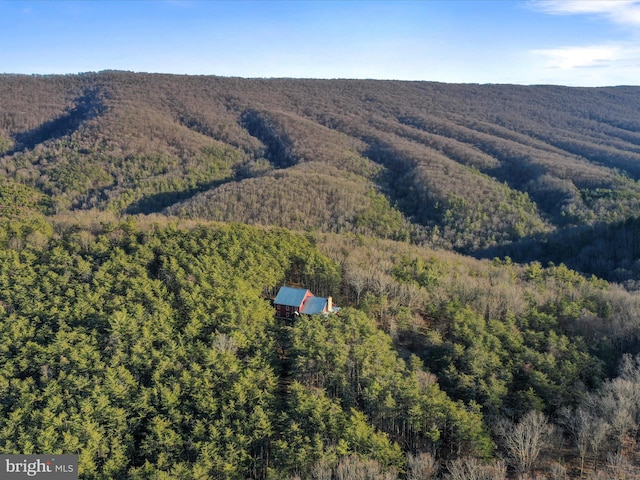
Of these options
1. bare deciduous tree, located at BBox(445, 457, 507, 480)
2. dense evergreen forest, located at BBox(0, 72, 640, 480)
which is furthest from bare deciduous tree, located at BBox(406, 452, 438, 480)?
bare deciduous tree, located at BBox(445, 457, 507, 480)

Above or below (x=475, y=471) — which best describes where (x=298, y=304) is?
above

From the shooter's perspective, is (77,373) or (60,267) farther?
(60,267)

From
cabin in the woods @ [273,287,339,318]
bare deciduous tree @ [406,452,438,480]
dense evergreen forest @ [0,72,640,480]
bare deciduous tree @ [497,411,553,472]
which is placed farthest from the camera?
cabin in the woods @ [273,287,339,318]

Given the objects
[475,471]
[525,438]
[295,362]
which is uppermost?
[295,362]

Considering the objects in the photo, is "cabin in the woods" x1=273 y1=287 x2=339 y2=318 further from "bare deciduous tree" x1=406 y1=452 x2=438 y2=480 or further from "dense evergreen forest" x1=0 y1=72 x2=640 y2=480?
"bare deciduous tree" x1=406 y1=452 x2=438 y2=480

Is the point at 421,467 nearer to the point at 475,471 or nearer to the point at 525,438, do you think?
the point at 475,471

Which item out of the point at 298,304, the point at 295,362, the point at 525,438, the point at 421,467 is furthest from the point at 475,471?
→ the point at 298,304

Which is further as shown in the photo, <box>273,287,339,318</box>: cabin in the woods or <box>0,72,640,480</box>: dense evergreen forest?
<box>273,287,339,318</box>: cabin in the woods

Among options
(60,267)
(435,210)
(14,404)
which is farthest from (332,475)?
(435,210)

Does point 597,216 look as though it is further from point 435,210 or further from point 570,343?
point 570,343
